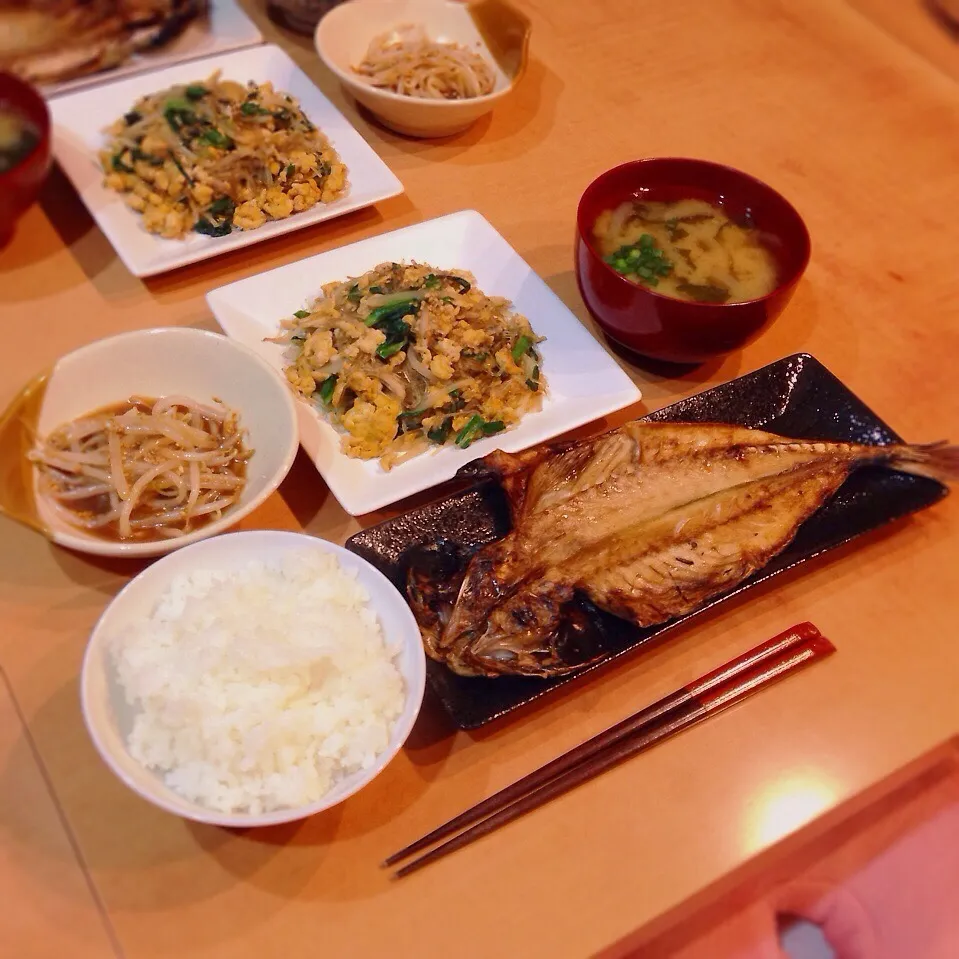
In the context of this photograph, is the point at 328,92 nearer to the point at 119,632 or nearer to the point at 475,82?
the point at 475,82

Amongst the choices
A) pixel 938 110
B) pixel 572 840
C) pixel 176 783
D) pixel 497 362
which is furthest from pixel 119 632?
pixel 938 110

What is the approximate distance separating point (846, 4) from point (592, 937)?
3104 millimetres

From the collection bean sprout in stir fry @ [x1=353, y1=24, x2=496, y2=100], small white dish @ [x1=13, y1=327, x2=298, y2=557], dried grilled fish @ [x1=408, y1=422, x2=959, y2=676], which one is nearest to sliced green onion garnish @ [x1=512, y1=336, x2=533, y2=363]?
dried grilled fish @ [x1=408, y1=422, x2=959, y2=676]

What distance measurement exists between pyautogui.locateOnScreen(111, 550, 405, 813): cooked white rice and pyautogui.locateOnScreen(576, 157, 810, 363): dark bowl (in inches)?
30.0

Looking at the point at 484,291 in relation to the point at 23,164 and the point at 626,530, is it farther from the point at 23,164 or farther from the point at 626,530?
the point at 23,164

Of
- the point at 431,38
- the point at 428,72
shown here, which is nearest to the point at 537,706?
the point at 428,72

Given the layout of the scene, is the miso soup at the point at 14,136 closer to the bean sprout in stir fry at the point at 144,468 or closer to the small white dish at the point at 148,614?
the bean sprout in stir fry at the point at 144,468

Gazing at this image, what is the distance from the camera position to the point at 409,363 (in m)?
1.63

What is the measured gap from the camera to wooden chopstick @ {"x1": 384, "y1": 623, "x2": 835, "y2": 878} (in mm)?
1186

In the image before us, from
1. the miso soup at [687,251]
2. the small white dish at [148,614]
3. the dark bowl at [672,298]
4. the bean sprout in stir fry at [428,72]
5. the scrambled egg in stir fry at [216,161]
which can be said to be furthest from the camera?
the bean sprout in stir fry at [428,72]

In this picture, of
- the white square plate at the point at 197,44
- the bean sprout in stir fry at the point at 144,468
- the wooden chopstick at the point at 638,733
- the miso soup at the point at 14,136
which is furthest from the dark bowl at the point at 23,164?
the wooden chopstick at the point at 638,733

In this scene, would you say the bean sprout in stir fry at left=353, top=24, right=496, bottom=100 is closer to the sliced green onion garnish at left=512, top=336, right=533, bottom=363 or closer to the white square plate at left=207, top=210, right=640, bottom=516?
the white square plate at left=207, top=210, right=640, bottom=516

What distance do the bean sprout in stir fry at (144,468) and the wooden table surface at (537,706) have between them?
98 millimetres

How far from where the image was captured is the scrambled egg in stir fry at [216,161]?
1.82 metres
